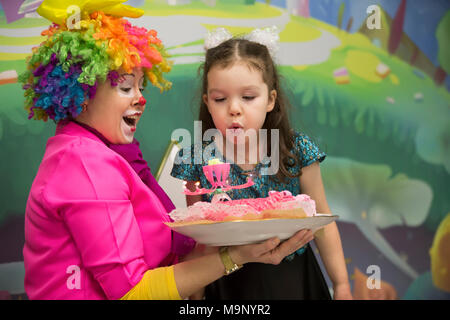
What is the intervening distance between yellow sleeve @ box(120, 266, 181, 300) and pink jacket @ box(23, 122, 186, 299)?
0.9 inches

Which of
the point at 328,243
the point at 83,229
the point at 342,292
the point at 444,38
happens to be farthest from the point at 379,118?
the point at 83,229

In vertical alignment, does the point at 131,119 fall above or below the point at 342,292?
above

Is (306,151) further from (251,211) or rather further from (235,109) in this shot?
(251,211)

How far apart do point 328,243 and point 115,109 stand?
0.96 meters

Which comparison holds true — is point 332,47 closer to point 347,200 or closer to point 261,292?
point 347,200

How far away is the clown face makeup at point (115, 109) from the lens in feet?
5.76

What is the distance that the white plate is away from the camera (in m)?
1.35

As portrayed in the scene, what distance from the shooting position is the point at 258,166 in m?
1.92

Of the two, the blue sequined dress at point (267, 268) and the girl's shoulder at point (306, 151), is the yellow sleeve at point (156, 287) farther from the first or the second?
the girl's shoulder at point (306, 151)

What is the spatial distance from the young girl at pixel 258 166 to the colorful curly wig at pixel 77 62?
346mm

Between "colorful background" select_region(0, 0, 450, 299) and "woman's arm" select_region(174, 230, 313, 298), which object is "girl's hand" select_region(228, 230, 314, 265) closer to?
"woman's arm" select_region(174, 230, 313, 298)

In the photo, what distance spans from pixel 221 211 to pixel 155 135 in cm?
145

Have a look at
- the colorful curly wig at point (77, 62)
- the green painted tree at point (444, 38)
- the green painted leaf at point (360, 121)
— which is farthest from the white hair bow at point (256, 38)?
the green painted tree at point (444, 38)

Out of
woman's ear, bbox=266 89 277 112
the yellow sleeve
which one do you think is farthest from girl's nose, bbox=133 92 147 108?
the yellow sleeve
